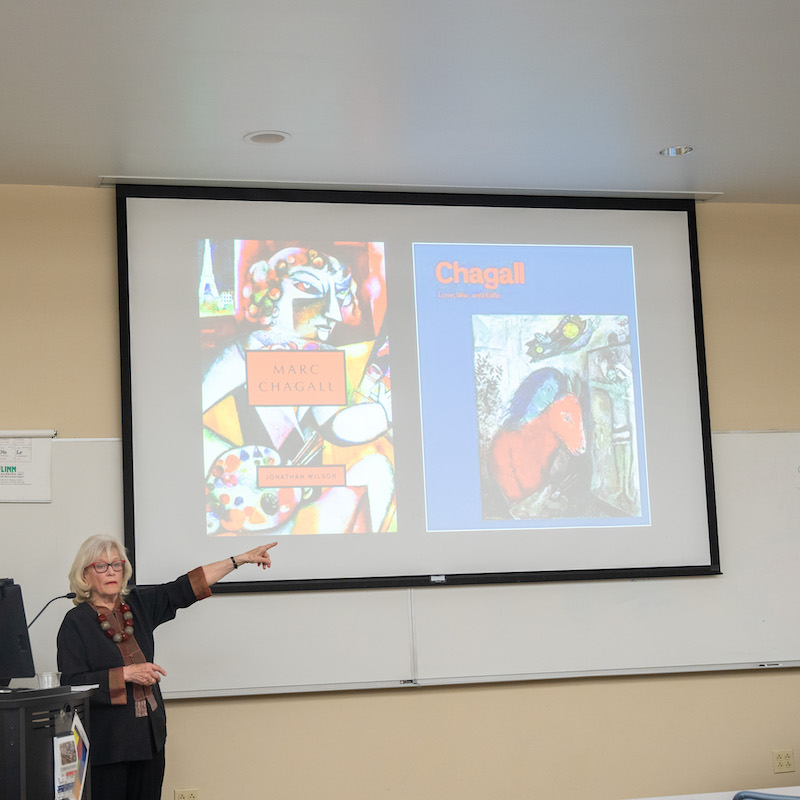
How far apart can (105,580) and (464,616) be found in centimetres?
154

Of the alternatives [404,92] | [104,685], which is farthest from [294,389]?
[104,685]

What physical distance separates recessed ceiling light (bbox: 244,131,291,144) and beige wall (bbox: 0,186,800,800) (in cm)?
79

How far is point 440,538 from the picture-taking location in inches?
170

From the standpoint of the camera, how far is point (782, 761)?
14.8 feet

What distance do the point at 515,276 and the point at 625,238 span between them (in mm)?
560

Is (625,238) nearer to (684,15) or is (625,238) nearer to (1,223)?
(684,15)

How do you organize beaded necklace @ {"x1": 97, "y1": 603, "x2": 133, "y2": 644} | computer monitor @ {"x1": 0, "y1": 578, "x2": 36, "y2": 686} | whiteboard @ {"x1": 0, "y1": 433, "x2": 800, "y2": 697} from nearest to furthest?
computer monitor @ {"x1": 0, "y1": 578, "x2": 36, "y2": 686} → beaded necklace @ {"x1": 97, "y1": 603, "x2": 133, "y2": 644} → whiteboard @ {"x1": 0, "y1": 433, "x2": 800, "y2": 697}

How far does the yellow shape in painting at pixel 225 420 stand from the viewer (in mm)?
4203

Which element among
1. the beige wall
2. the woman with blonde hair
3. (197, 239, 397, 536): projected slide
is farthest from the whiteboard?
the woman with blonde hair

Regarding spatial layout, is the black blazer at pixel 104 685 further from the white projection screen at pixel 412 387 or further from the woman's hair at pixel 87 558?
the white projection screen at pixel 412 387

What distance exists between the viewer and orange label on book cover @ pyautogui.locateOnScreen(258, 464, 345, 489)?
13.9 ft

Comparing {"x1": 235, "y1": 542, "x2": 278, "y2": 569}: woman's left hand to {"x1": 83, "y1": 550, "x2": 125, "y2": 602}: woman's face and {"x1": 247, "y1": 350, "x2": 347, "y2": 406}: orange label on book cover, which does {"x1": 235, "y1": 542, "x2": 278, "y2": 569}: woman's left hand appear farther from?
{"x1": 247, "y1": 350, "x2": 347, "y2": 406}: orange label on book cover

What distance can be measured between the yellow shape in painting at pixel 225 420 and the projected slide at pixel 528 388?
0.79 m

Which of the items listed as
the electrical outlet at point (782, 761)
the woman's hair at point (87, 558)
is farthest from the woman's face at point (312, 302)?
the electrical outlet at point (782, 761)
